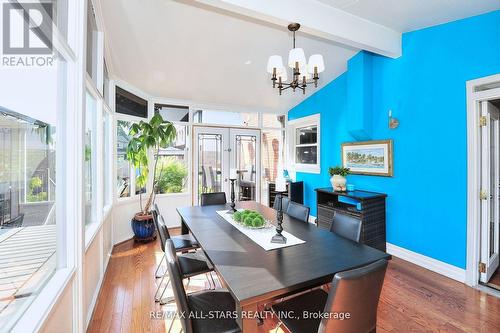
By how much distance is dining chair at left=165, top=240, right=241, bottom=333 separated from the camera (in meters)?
1.25

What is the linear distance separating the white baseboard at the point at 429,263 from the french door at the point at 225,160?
2947 mm

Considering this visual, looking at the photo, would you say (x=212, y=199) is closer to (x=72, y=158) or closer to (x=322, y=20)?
(x=72, y=158)

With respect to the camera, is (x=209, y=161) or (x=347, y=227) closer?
(x=347, y=227)

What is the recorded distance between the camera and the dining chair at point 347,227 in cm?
196

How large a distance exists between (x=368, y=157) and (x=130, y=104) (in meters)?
4.06

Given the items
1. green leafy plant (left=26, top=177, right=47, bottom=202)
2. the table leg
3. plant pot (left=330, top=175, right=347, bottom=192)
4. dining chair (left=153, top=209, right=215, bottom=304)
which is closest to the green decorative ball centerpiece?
dining chair (left=153, top=209, right=215, bottom=304)

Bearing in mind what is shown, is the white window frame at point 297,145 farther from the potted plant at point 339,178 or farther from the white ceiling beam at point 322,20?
the white ceiling beam at point 322,20

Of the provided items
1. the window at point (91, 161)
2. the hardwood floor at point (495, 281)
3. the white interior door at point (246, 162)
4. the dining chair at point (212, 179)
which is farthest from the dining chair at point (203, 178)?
the hardwood floor at point (495, 281)

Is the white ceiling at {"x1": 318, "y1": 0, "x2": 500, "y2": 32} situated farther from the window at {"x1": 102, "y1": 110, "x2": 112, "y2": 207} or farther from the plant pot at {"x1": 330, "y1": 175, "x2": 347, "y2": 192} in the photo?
the window at {"x1": 102, "y1": 110, "x2": 112, "y2": 207}

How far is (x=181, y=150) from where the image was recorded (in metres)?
4.78

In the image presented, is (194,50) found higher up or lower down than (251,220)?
higher up

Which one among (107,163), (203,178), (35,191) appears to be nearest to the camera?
(35,191)

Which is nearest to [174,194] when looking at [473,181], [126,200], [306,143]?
[126,200]

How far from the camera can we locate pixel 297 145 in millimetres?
5613
